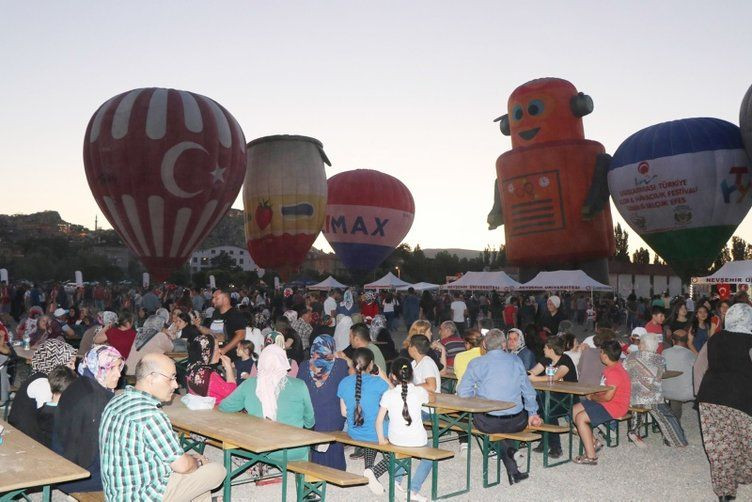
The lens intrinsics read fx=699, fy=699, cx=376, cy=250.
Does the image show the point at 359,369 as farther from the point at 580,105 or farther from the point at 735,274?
the point at 580,105

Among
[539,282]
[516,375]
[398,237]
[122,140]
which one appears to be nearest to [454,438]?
[516,375]

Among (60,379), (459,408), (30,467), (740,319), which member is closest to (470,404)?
(459,408)

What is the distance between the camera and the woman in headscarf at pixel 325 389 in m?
5.86

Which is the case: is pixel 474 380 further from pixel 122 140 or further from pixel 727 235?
pixel 727 235

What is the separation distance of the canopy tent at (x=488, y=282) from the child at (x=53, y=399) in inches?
763

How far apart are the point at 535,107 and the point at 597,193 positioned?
384 cm

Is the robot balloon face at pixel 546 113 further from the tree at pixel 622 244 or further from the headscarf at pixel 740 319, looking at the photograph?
the tree at pixel 622 244

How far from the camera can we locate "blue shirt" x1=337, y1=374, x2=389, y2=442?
19.1ft

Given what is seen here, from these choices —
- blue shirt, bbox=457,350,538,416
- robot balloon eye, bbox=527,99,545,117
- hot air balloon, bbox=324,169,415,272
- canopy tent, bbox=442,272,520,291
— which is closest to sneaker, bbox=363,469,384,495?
blue shirt, bbox=457,350,538,416

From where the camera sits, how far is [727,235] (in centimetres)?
2312

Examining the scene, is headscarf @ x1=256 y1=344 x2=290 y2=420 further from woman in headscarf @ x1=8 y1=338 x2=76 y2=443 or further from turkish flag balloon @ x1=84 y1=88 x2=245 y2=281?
turkish flag balloon @ x1=84 y1=88 x2=245 y2=281

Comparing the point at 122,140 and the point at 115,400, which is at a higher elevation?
the point at 122,140

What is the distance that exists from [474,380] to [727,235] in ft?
64.3

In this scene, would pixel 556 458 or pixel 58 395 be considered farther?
pixel 556 458
